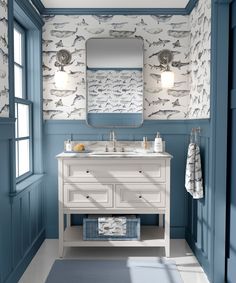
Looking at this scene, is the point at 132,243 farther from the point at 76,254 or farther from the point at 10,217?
the point at 10,217

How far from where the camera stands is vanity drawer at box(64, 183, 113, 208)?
3398 millimetres

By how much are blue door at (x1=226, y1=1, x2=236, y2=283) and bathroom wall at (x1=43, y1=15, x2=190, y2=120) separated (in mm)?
1140

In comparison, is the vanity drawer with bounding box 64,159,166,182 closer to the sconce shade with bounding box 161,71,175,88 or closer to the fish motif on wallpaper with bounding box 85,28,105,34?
the sconce shade with bounding box 161,71,175,88

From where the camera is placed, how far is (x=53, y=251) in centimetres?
364

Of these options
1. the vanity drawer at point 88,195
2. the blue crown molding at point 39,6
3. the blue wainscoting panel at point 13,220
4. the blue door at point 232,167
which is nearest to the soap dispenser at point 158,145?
the vanity drawer at point 88,195

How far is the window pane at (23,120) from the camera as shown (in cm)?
355

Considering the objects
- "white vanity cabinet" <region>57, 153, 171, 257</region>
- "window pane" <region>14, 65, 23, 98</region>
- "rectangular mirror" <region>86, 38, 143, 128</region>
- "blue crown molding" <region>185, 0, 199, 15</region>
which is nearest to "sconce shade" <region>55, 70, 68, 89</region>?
"rectangular mirror" <region>86, 38, 143, 128</region>

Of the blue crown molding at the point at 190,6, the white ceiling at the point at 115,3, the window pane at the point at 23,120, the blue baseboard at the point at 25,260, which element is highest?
the white ceiling at the point at 115,3

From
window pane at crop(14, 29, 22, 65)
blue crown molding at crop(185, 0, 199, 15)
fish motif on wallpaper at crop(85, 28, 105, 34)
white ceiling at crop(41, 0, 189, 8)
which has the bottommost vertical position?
window pane at crop(14, 29, 22, 65)

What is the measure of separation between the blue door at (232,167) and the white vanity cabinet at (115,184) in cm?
66

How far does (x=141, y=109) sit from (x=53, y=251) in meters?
1.77

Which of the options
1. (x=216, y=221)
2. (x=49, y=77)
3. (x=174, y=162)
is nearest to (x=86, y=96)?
(x=49, y=77)

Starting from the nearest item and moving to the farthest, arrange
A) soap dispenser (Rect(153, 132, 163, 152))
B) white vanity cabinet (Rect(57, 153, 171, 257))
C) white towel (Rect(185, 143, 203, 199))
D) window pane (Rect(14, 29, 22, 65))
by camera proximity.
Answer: white towel (Rect(185, 143, 203, 199)), white vanity cabinet (Rect(57, 153, 171, 257)), window pane (Rect(14, 29, 22, 65)), soap dispenser (Rect(153, 132, 163, 152))

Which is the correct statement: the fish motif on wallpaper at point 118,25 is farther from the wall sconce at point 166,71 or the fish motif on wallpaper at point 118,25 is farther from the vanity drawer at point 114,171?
the vanity drawer at point 114,171
